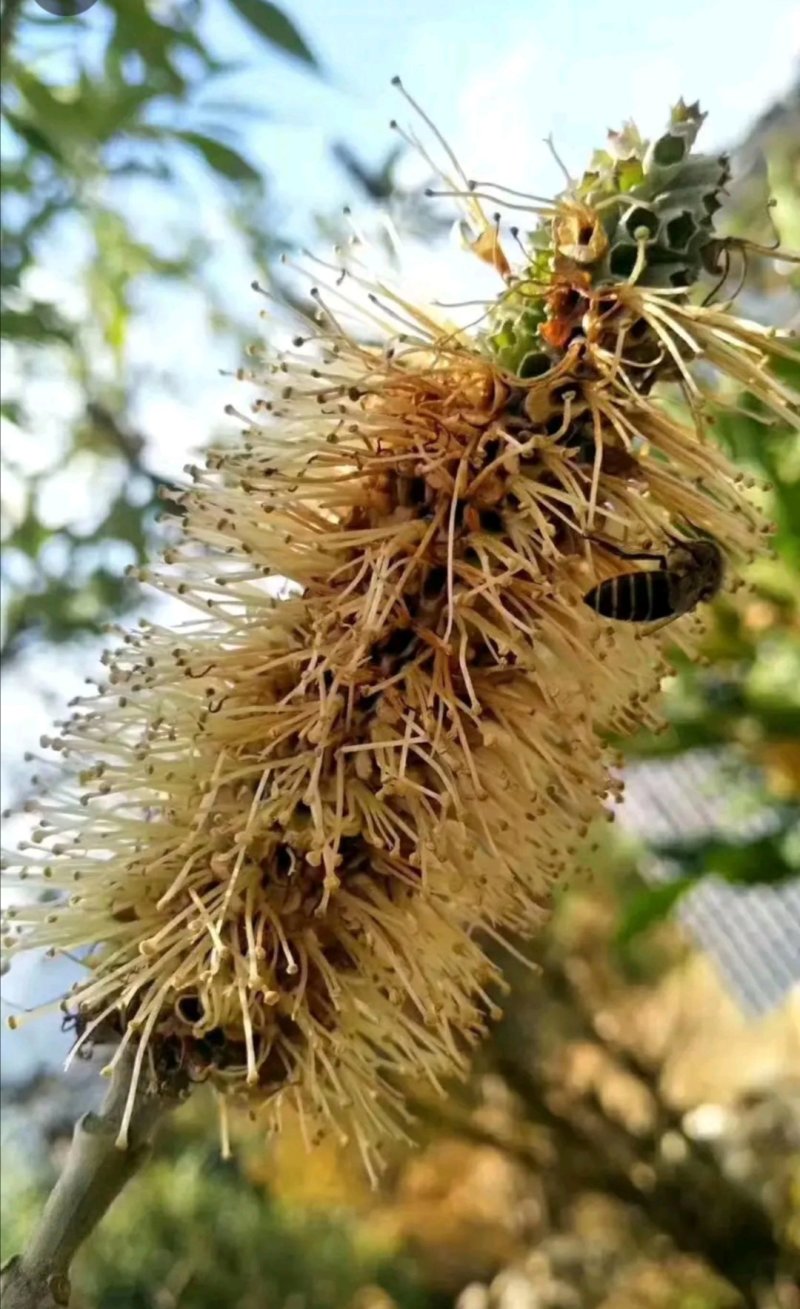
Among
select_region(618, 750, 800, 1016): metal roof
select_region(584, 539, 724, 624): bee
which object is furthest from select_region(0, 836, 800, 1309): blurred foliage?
select_region(584, 539, 724, 624): bee

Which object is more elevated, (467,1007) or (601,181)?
(601,181)

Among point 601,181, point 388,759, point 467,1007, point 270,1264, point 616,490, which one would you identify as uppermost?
point 601,181

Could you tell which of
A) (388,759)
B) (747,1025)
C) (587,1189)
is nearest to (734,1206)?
A: (587,1189)

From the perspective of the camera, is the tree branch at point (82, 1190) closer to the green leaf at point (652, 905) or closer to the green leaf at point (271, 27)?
the green leaf at point (271, 27)

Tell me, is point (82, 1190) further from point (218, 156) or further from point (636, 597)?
point (218, 156)

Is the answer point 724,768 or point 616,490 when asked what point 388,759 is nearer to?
point 616,490

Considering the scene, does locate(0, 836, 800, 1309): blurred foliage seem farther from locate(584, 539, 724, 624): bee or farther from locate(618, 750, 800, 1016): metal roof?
locate(584, 539, 724, 624): bee

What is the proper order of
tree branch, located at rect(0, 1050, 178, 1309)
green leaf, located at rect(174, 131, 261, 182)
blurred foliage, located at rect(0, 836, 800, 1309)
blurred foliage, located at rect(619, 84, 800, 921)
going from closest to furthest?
tree branch, located at rect(0, 1050, 178, 1309) → green leaf, located at rect(174, 131, 261, 182) → blurred foliage, located at rect(619, 84, 800, 921) → blurred foliage, located at rect(0, 836, 800, 1309)

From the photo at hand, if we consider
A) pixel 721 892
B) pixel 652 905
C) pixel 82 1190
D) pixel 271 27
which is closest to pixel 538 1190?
pixel 721 892

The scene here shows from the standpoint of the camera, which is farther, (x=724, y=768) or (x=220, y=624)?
(x=724, y=768)
